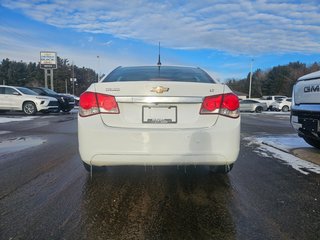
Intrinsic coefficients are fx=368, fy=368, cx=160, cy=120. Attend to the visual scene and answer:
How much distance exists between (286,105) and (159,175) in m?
36.3

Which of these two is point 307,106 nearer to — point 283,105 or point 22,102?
Result: point 22,102

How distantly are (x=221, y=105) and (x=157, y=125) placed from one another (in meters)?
0.74

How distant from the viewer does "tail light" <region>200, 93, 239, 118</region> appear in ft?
13.2

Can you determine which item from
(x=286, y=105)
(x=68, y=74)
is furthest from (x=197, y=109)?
(x=68, y=74)

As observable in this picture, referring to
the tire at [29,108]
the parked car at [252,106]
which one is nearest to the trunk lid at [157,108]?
the tire at [29,108]

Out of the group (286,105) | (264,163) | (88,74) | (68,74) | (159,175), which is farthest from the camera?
(88,74)

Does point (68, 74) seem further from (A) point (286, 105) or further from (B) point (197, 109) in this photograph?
(B) point (197, 109)

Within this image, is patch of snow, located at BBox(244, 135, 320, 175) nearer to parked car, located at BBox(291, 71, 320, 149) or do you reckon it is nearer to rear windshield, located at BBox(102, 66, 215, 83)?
parked car, located at BBox(291, 71, 320, 149)

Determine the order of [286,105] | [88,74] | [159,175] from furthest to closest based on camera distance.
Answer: [88,74] → [286,105] → [159,175]

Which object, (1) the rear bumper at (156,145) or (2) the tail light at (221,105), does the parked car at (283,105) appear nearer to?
(2) the tail light at (221,105)

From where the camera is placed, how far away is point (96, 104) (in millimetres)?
4051

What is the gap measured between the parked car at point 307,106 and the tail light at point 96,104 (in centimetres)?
358

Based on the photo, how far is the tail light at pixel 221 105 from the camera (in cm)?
402

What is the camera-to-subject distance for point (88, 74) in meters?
134
